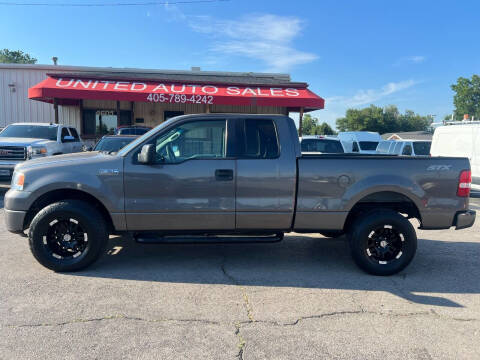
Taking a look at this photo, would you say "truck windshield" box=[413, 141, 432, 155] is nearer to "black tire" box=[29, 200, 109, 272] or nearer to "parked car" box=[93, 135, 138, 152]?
"parked car" box=[93, 135, 138, 152]

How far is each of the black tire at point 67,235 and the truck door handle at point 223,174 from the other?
57.8 inches

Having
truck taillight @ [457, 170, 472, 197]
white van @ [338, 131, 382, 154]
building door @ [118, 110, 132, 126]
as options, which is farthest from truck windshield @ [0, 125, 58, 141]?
white van @ [338, 131, 382, 154]

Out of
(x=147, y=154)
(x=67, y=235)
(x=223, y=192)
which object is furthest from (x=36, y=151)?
(x=223, y=192)

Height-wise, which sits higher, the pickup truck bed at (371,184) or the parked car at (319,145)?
the parked car at (319,145)

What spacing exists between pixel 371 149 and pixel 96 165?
57.2 ft

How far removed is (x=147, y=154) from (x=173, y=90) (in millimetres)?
13086

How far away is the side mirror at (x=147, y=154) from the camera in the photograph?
385 cm

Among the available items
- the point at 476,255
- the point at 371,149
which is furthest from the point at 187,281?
the point at 371,149

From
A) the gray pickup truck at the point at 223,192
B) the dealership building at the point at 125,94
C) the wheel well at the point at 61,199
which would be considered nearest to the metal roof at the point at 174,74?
the dealership building at the point at 125,94

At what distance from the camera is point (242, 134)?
4.16 meters

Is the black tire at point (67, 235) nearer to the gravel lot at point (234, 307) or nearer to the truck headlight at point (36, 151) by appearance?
the gravel lot at point (234, 307)

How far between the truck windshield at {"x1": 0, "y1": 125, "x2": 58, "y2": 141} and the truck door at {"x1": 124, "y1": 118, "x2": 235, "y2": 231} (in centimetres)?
766

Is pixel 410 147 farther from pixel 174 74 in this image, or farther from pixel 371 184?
pixel 174 74

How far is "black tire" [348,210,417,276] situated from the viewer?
414cm
